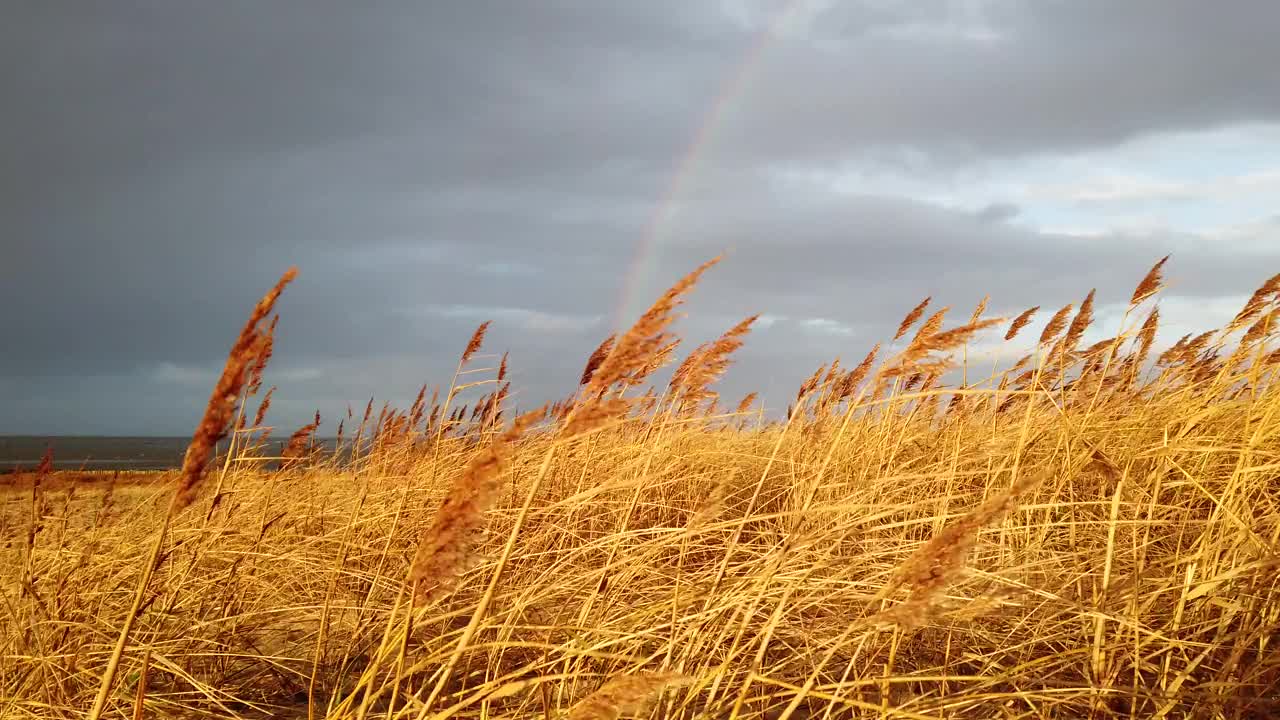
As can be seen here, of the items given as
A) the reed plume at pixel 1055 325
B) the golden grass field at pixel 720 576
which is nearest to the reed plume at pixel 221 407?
the golden grass field at pixel 720 576

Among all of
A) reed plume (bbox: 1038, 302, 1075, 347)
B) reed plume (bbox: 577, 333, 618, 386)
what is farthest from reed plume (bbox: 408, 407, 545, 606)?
reed plume (bbox: 1038, 302, 1075, 347)

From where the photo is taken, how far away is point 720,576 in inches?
75.2

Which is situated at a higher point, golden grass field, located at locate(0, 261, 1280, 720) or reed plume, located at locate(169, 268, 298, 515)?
reed plume, located at locate(169, 268, 298, 515)

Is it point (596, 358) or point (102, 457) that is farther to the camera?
point (102, 457)

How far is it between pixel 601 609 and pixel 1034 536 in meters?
1.67

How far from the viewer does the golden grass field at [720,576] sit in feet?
5.04

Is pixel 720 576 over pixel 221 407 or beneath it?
beneath

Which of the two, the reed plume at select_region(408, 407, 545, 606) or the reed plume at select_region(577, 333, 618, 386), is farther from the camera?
the reed plume at select_region(577, 333, 618, 386)

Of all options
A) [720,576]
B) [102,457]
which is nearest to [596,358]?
[720,576]

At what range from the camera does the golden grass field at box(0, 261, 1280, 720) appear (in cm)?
154

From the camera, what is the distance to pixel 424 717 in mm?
1479

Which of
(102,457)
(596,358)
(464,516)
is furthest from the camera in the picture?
(102,457)

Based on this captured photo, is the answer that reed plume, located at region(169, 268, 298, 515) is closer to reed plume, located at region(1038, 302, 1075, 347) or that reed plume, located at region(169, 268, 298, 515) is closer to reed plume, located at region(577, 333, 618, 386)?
reed plume, located at region(577, 333, 618, 386)

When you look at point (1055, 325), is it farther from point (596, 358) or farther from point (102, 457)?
point (102, 457)
